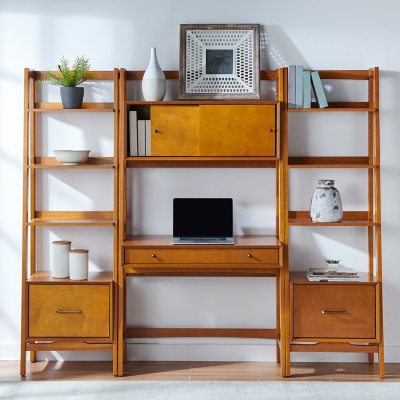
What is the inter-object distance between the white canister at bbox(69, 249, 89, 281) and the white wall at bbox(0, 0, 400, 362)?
0.88ft

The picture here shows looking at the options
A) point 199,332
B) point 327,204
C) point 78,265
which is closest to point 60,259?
point 78,265

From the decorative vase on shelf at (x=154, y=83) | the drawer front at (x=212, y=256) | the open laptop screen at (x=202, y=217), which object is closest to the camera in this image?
the drawer front at (x=212, y=256)

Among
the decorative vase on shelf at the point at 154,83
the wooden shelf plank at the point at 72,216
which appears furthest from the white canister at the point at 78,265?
the decorative vase on shelf at the point at 154,83

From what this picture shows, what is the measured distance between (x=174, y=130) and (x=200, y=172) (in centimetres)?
41

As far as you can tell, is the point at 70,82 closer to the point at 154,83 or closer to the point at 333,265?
the point at 154,83

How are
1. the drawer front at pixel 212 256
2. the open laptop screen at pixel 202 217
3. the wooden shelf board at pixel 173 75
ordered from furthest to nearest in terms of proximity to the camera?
the wooden shelf board at pixel 173 75
the open laptop screen at pixel 202 217
the drawer front at pixel 212 256

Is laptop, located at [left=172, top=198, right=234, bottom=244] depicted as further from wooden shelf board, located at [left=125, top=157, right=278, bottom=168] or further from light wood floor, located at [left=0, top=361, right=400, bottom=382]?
light wood floor, located at [left=0, top=361, right=400, bottom=382]

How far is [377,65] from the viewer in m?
3.46

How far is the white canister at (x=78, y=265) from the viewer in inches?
127

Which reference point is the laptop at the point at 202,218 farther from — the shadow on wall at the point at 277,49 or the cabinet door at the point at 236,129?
the shadow on wall at the point at 277,49

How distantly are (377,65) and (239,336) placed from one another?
1.88m

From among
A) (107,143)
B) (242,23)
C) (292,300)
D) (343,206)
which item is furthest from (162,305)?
(242,23)

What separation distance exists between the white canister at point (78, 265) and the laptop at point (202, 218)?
1.75ft

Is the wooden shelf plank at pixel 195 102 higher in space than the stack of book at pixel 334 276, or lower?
higher
